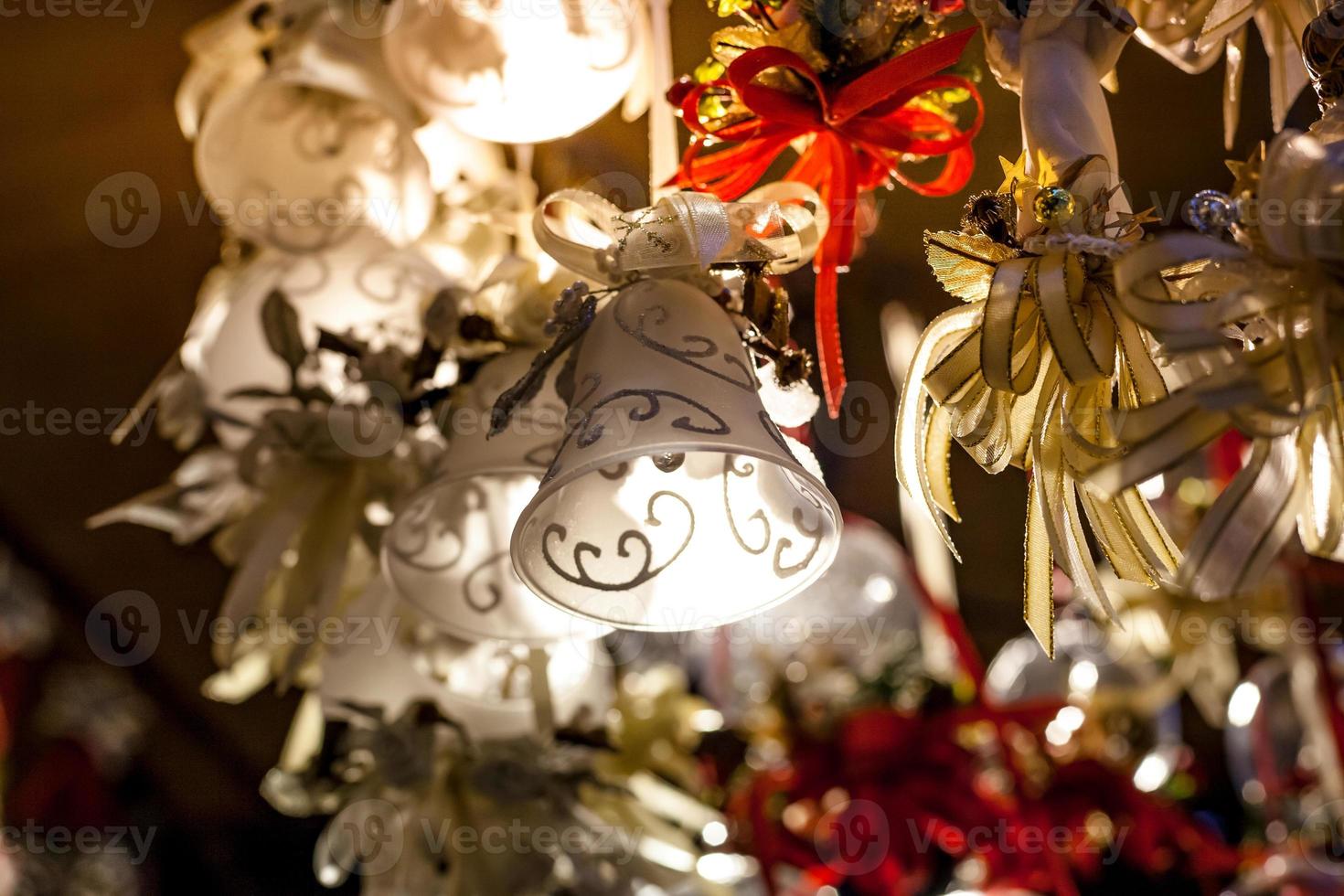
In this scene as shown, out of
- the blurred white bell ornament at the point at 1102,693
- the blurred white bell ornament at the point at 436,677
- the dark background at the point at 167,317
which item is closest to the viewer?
the blurred white bell ornament at the point at 436,677

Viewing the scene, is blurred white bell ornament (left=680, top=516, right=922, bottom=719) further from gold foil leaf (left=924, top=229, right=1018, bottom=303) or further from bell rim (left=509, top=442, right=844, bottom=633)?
gold foil leaf (left=924, top=229, right=1018, bottom=303)

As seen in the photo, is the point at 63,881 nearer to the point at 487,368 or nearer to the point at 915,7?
the point at 487,368

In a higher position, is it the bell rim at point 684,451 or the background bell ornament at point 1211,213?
the background bell ornament at point 1211,213

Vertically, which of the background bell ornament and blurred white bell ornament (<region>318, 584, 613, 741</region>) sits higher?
the background bell ornament

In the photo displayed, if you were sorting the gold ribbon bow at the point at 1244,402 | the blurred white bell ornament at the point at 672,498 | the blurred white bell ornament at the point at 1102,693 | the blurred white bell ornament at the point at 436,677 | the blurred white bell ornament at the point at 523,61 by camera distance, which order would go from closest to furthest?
the gold ribbon bow at the point at 1244,402
the blurred white bell ornament at the point at 672,498
the blurred white bell ornament at the point at 523,61
the blurred white bell ornament at the point at 436,677
the blurred white bell ornament at the point at 1102,693

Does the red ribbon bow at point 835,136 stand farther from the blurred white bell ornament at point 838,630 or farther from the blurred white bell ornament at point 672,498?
the blurred white bell ornament at point 838,630

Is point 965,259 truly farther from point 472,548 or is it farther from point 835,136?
point 472,548

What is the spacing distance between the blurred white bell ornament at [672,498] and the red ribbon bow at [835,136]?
0.09 metres

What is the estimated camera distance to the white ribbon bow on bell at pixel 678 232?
0.80 metres

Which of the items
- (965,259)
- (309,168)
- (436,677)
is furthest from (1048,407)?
(309,168)

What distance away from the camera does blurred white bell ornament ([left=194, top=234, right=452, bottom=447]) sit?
1331 mm

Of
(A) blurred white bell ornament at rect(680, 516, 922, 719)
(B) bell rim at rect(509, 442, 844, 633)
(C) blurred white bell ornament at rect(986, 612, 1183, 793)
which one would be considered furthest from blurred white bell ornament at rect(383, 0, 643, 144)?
(C) blurred white bell ornament at rect(986, 612, 1183, 793)

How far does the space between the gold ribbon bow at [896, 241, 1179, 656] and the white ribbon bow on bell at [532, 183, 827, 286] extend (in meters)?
0.15

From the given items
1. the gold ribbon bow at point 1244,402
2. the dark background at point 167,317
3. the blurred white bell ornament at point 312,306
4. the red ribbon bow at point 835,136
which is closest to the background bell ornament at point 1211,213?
the gold ribbon bow at point 1244,402
